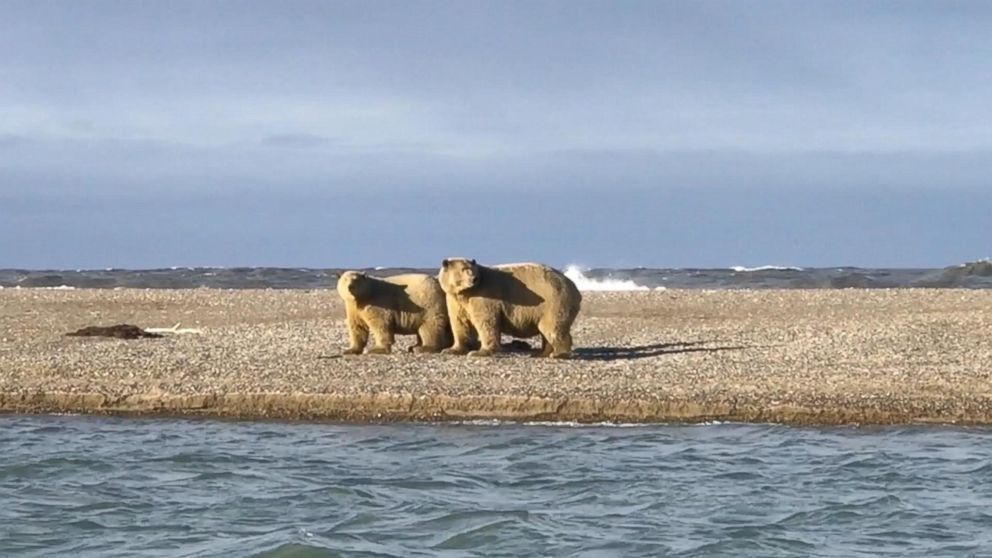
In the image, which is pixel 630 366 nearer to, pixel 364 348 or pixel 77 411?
pixel 364 348

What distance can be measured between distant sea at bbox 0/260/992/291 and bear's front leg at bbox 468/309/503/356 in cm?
1907

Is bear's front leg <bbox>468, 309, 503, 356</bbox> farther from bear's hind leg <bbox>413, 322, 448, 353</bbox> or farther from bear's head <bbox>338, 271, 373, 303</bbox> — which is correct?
bear's head <bbox>338, 271, 373, 303</bbox>

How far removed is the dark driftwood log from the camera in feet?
79.6

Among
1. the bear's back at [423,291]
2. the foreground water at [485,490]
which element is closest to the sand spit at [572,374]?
the foreground water at [485,490]

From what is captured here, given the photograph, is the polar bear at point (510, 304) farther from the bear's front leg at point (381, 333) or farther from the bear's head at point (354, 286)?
the bear's head at point (354, 286)

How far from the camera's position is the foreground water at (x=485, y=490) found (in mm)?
12938

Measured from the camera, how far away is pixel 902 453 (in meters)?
16.0

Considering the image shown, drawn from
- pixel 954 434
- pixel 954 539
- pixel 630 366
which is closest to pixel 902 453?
pixel 954 434

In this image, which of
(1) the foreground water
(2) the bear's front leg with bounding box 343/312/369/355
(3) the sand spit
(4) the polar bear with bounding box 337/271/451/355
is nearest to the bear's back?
(4) the polar bear with bounding box 337/271/451/355

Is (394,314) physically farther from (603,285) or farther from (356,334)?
(603,285)

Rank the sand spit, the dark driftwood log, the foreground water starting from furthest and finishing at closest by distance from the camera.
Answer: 1. the dark driftwood log
2. the sand spit
3. the foreground water

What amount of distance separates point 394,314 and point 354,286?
68 cm

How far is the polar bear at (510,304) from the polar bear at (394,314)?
0.47m

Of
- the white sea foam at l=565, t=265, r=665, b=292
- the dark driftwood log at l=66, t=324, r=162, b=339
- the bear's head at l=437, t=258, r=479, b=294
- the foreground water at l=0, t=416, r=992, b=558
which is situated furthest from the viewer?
the white sea foam at l=565, t=265, r=665, b=292
